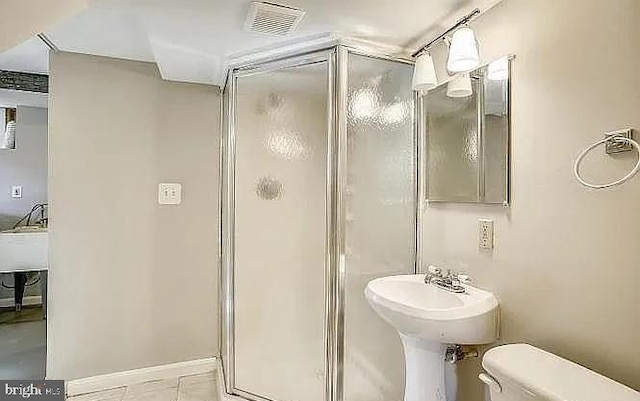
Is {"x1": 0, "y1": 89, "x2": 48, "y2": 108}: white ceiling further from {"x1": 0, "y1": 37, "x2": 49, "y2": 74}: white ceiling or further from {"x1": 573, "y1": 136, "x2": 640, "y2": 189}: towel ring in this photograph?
{"x1": 573, "y1": 136, "x2": 640, "y2": 189}: towel ring

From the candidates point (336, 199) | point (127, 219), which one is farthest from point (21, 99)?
point (336, 199)

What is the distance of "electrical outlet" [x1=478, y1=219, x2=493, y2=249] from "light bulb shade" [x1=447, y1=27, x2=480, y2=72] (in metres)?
0.64

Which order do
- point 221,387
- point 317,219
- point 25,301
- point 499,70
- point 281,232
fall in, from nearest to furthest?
point 499,70 → point 317,219 → point 281,232 → point 221,387 → point 25,301

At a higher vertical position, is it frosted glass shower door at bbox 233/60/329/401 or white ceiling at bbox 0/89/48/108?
white ceiling at bbox 0/89/48/108

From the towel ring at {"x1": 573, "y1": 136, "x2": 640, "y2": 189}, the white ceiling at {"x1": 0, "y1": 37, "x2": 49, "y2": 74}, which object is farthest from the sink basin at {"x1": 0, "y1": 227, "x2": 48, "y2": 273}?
the towel ring at {"x1": 573, "y1": 136, "x2": 640, "y2": 189}

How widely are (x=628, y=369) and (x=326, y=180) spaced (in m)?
1.30

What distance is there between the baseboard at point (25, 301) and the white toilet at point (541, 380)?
462 cm

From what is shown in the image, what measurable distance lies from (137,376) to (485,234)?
2.23 meters

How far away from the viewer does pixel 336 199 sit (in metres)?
1.87

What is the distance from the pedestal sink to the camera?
138 cm

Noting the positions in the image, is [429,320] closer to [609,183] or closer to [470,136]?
[609,183]

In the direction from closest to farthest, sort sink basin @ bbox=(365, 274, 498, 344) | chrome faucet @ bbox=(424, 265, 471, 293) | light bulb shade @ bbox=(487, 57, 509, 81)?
sink basin @ bbox=(365, 274, 498, 344) → light bulb shade @ bbox=(487, 57, 509, 81) → chrome faucet @ bbox=(424, 265, 471, 293)

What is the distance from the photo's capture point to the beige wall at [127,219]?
235cm

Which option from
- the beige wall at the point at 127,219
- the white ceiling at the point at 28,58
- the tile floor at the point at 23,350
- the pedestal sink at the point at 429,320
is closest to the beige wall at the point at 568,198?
the pedestal sink at the point at 429,320
